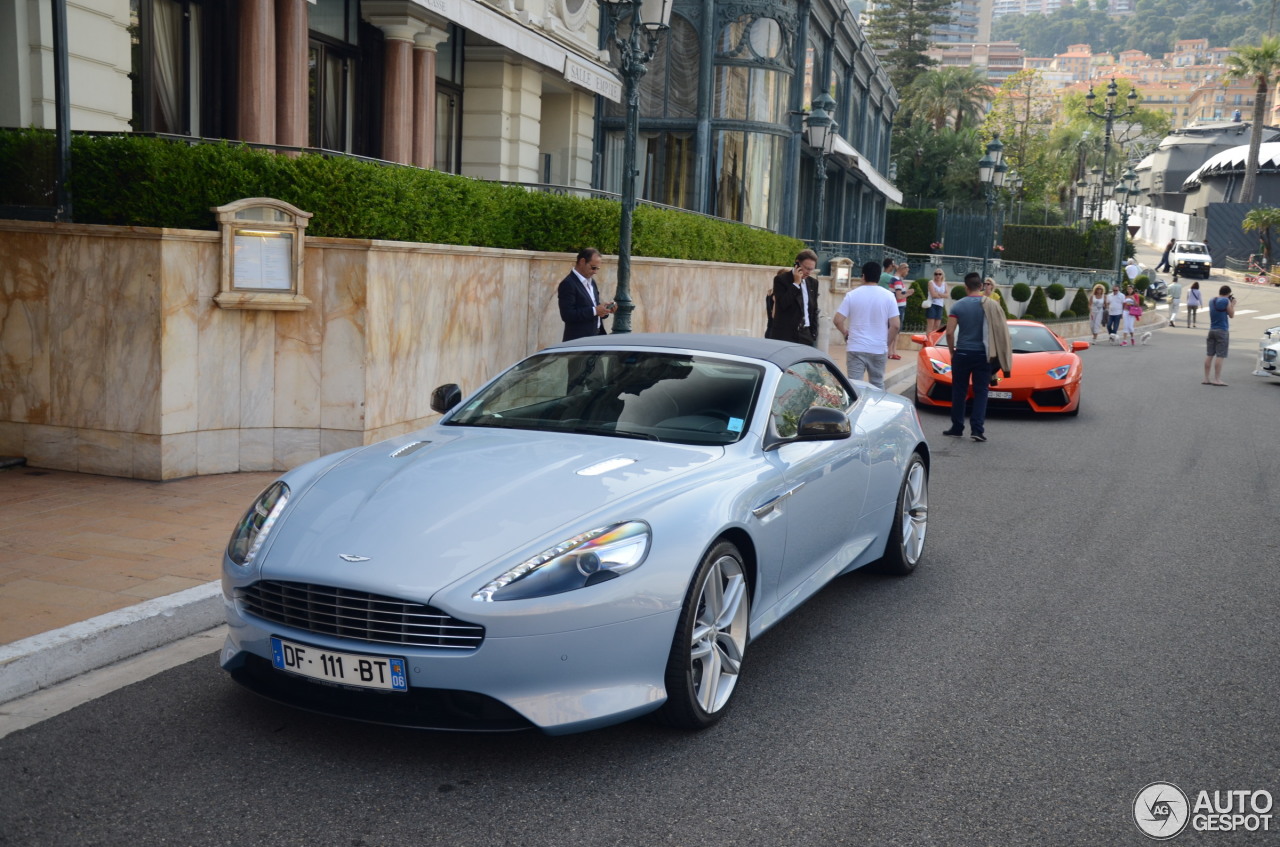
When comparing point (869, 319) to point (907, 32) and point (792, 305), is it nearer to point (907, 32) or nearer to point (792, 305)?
point (792, 305)

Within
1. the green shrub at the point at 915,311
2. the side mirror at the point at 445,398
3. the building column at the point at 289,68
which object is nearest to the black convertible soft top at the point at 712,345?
the side mirror at the point at 445,398

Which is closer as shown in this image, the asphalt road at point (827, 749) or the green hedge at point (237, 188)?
the asphalt road at point (827, 749)

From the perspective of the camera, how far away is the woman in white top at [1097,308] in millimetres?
36125

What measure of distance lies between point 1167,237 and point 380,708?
4530 inches

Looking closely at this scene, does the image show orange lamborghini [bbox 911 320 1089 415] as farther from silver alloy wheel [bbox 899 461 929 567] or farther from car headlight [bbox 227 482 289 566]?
car headlight [bbox 227 482 289 566]

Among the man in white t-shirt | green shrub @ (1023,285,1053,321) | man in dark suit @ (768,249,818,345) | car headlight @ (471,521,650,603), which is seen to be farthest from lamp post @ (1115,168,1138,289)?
car headlight @ (471,521,650,603)

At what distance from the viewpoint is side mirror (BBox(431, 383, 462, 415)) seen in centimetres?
580

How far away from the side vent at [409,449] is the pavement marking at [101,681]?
117 centimetres

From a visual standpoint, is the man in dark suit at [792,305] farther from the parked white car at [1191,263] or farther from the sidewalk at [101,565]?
the parked white car at [1191,263]

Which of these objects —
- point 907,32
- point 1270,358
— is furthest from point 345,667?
point 907,32

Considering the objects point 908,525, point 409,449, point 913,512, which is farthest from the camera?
point 913,512

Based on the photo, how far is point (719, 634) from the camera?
443cm

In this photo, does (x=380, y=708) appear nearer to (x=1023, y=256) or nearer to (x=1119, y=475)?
(x=1119, y=475)

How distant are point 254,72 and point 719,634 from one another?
38.8 feet
